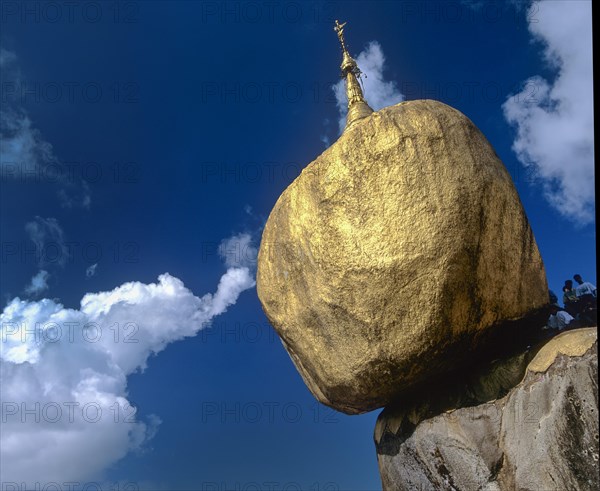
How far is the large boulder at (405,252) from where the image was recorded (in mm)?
4828

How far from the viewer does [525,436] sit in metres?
4.73

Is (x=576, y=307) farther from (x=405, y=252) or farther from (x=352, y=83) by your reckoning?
(x=352, y=83)

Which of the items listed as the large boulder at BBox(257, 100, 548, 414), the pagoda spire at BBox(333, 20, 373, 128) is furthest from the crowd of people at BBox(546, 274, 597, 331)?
the pagoda spire at BBox(333, 20, 373, 128)

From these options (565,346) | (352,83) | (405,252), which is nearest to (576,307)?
(565,346)

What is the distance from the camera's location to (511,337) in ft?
17.5

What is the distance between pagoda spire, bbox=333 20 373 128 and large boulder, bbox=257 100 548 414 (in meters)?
6.22

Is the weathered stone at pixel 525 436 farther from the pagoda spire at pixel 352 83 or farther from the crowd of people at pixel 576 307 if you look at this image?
the pagoda spire at pixel 352 83

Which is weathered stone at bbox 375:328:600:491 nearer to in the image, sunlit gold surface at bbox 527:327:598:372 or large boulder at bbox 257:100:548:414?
sunlit gold surface at bbox 527:327:598:372

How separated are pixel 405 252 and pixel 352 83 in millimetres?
8774

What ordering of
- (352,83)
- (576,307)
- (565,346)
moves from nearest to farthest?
1. (565,346)
2. (576,307)
3. (352,83)

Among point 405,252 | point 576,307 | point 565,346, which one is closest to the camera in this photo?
point 565,346

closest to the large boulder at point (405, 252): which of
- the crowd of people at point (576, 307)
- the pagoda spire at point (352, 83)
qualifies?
the crowd of people at point (576, 307)

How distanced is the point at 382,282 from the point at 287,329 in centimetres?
154

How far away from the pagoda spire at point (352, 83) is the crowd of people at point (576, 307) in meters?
5.81
